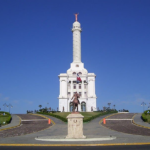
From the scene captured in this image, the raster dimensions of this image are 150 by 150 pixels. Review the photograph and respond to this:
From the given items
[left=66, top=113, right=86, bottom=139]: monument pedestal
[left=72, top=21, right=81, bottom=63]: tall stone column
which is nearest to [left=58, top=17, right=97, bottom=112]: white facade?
[left=72, top=21, right=81, bottom=63]: tall stone column

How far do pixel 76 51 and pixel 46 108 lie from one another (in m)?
24.4

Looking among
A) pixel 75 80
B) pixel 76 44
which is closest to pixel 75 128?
pixel 75 80

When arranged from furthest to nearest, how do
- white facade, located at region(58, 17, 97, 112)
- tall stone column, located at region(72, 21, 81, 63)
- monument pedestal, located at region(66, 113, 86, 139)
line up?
tall stone column, located at region(72, 21, 81, 63), white facade, located at region(58, 17, 97, 112), monument pedestal, located at region(66, 113, 86, 139)

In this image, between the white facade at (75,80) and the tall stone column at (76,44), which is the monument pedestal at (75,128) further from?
the tall stone column at (76,44)

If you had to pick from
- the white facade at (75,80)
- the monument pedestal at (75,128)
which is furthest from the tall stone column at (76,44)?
the monument pedestal at (75,128)

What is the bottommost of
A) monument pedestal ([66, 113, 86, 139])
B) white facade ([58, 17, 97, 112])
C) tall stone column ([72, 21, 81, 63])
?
monument pedestal ([66, 113, 86, 139])

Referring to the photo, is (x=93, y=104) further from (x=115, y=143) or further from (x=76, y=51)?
(x=115, y=143)

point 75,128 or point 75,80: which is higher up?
point 75,80

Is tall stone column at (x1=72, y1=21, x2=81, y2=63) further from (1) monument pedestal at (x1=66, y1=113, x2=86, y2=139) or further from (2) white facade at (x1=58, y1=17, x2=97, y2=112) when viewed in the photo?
(1) monument pedestal at (x1=66, y1=113, x2=86, y2=139)

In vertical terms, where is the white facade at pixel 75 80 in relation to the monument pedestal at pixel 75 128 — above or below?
above

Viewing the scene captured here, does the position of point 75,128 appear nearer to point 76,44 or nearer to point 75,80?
point 75,80

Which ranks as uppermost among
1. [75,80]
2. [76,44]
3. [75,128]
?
[76,44]

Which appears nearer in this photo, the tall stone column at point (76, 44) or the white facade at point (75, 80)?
the white facade at point (75, 80)

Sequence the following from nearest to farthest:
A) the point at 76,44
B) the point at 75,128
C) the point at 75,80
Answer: the point at 75,128 → the point at 75,80 → the point at 76,44
